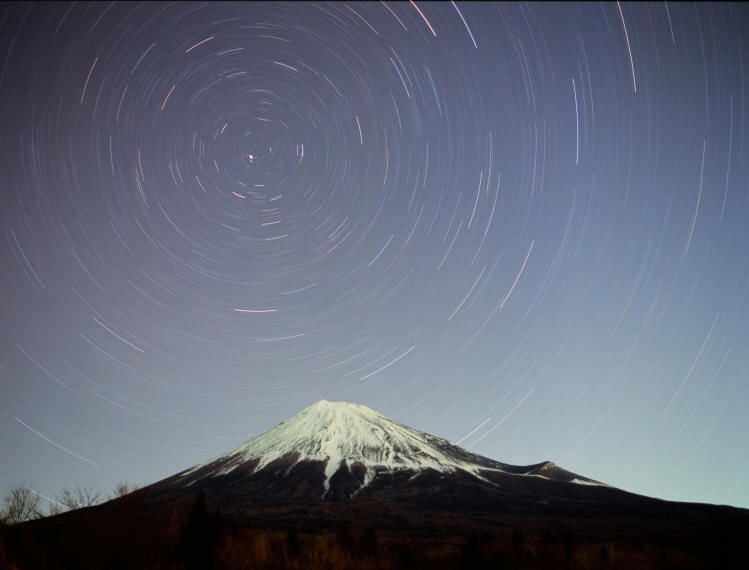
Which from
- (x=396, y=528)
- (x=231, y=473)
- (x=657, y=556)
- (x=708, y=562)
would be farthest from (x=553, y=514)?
(x=231, y=473)

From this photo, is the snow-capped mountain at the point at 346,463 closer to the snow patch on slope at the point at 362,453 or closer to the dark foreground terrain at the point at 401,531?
the snow patch on slope at the point at 362,453

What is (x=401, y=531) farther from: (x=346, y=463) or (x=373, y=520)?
(x=346, y=463)

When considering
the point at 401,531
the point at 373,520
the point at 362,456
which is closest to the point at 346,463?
the point at 362,456

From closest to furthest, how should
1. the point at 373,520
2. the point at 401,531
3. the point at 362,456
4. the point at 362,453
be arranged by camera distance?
the point at 401,531
the point at 373,520
the point at 362,456
the point at 362,453

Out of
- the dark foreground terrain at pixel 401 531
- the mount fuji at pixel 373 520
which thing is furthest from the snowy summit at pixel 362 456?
the dark foreground terrain at pixel 401 531

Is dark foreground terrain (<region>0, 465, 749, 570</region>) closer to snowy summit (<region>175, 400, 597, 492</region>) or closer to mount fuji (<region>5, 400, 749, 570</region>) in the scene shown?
mount fuji (<region>5, 400, 749, 570</region>)
